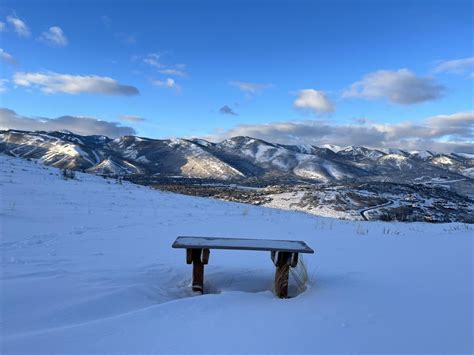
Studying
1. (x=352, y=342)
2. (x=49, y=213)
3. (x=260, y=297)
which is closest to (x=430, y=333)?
(x=352, y=342)

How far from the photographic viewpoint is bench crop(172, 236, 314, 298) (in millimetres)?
4707

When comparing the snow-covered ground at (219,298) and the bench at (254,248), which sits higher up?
the bench at (254,248)

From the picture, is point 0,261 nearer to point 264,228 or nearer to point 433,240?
point 264,228

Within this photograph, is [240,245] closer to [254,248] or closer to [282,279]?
[254,248]

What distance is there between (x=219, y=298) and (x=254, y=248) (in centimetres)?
84

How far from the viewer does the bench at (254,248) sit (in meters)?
4.71

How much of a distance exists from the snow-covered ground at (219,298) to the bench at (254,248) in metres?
0.29

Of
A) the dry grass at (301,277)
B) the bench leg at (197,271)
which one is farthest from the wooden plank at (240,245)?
the dry grass at (301,277)

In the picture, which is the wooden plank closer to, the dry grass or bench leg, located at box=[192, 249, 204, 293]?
bench leg, located at box=[192, 249, 204, 293]

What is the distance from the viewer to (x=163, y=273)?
5.67 meters

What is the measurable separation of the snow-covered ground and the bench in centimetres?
29

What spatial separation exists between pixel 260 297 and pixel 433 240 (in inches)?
251

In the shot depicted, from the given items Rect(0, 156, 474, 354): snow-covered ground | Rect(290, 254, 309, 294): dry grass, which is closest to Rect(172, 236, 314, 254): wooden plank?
Rect(290, 254, 309, 294): dry grass

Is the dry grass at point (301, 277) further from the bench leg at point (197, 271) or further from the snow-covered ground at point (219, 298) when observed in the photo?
the bench leg at point (197, 271)
